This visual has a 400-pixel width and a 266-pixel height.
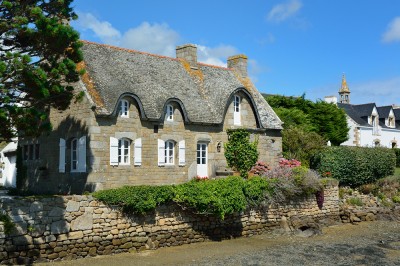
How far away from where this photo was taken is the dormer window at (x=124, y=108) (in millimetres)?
20031

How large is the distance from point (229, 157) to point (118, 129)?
654 cm

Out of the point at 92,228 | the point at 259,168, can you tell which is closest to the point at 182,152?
the point at 259,168

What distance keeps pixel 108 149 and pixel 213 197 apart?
5.15 metres

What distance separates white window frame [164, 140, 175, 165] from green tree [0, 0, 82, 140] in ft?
26.6

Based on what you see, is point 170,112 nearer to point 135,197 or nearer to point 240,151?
point 240,151

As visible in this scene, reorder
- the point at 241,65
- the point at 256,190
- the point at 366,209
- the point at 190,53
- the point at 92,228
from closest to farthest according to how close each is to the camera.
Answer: the point at 92,228, the point at 256,190, the point at 366,209, the point at 190,53, the point at 241,65

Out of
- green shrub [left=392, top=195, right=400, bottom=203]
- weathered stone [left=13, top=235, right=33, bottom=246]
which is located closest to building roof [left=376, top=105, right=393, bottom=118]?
green shrub [left=392, top=195, right=400, bottom=203]

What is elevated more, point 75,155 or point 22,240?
point 75,155

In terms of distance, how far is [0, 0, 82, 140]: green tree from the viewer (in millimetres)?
12523

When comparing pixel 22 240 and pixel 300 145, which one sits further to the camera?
pixel 300 145

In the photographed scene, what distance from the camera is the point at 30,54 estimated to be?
13.4 m

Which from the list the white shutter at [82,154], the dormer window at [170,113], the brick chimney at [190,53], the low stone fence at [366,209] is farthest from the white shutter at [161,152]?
the low stone fence at [366,209]

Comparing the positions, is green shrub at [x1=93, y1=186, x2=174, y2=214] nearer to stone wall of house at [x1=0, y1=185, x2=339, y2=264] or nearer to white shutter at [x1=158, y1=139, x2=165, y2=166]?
stone wall of house at [x1=0, y1=185, x2=339, y2=264]

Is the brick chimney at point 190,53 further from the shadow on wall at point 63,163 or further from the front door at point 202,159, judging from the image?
the shadow on wall at point 63,163
